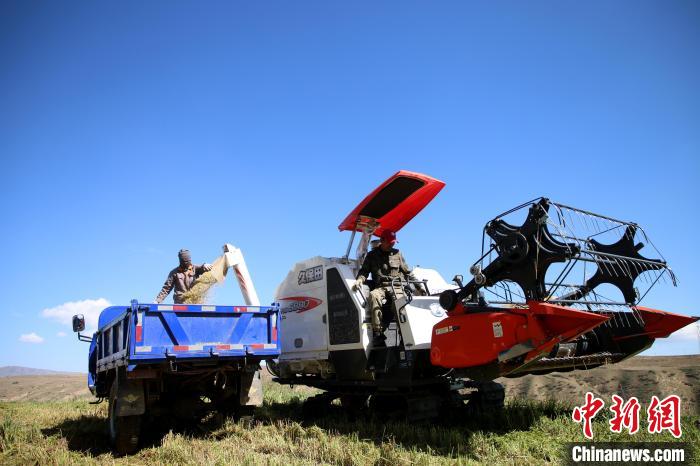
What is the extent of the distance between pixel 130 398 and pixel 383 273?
12.9 ft

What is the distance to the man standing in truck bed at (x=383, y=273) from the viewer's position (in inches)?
295

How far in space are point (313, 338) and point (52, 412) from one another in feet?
17.8

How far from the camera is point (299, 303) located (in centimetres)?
897

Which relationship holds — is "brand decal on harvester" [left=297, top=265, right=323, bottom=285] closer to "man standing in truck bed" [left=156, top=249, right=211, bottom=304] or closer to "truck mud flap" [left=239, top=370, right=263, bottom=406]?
"man standing in truck bed" [left=156, top=249, right=211, bottom=304]

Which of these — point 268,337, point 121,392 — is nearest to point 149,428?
point 121,392

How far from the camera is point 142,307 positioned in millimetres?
6086

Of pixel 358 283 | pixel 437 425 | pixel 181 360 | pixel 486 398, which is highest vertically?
pixel 358 283

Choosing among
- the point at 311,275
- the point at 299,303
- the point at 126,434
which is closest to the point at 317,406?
the point at 299,303

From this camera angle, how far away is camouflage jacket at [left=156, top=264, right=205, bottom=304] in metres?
8.62

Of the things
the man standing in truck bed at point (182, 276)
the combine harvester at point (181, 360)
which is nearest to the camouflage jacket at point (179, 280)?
the man standing in truck bed at point (182, 276)

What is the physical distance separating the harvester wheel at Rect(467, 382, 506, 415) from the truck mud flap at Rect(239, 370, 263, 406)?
3.15 metres

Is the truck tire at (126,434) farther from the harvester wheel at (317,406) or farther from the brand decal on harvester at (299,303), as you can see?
the brand decal on harvester at (299,303)

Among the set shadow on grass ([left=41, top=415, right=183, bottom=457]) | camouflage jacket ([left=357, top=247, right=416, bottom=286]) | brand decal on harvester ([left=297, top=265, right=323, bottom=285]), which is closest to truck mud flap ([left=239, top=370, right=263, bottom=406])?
shadow on grass ([left=41, top=415, right=183, bottom=457])

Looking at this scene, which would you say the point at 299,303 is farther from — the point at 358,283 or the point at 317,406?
the point at 317,406
